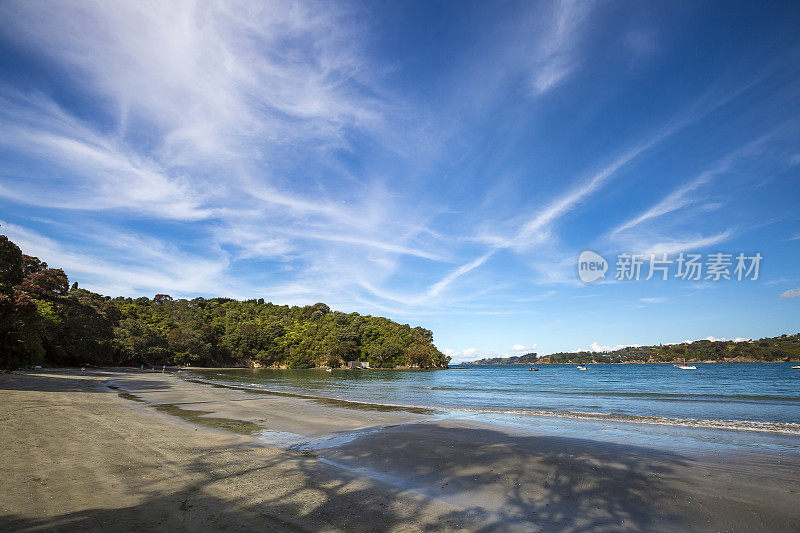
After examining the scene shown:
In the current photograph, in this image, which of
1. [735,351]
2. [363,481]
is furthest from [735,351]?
[363,481]

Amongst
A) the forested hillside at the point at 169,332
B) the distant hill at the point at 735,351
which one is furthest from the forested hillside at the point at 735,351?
the forested hillside at the point at 169,332

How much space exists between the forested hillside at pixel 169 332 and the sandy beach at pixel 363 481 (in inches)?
1152

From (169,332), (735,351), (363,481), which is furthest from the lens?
(735,351)

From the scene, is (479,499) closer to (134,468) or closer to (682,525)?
(682,525)

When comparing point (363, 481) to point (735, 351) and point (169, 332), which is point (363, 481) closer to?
point (169, 332)

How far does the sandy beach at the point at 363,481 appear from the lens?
582 centimetres

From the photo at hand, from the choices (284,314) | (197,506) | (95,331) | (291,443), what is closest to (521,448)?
(291,443)

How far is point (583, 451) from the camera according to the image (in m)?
11.6

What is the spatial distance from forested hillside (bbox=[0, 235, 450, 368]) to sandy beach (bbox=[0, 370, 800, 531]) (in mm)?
29261

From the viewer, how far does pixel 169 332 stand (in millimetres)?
110062

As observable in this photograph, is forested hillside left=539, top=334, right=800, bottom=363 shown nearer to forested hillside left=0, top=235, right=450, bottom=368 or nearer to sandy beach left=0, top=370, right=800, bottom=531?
forested hillside left=0, top=235, right=450, bottom=368

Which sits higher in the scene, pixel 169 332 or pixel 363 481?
pixel 169 332

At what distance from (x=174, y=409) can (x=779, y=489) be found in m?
24.0

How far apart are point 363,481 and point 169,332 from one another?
123 meters
